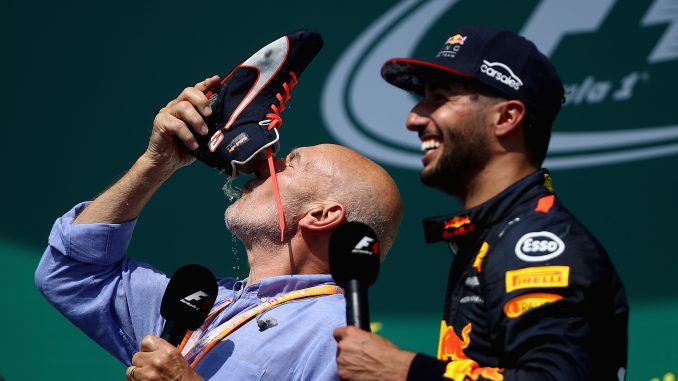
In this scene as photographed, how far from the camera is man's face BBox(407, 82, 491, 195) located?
202 centimetres

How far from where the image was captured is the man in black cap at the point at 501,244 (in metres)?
1.73

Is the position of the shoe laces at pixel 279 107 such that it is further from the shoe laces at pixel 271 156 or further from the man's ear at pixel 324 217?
the man's ear at pixel 324 217

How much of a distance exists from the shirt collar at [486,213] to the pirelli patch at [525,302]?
0.22 m

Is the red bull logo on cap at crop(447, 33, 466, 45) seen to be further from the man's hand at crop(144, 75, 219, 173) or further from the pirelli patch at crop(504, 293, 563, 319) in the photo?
the man's hand at crop(144, 75, 219, 173)

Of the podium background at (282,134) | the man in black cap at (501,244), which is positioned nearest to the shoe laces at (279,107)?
the man in black cap at (501,244)

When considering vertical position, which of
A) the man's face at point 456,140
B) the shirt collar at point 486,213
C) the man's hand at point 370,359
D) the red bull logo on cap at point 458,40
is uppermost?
the red bull logo on cap at point 458,40

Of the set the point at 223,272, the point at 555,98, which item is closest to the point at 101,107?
the point at 223,272

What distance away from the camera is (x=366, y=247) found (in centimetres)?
197

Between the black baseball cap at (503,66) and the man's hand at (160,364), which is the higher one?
the black baseball cap at (503,66)

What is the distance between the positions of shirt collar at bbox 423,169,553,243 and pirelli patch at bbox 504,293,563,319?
0.22m

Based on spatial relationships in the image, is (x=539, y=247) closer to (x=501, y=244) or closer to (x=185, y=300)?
(x=501, y=244)

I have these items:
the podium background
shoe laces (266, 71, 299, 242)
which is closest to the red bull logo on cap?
shoe laces (266, 71, 299, 242)

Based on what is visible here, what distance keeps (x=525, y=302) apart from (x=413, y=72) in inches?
23.9

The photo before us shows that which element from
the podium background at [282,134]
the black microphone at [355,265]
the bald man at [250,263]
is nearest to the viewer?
the black microphone at [355,265]
